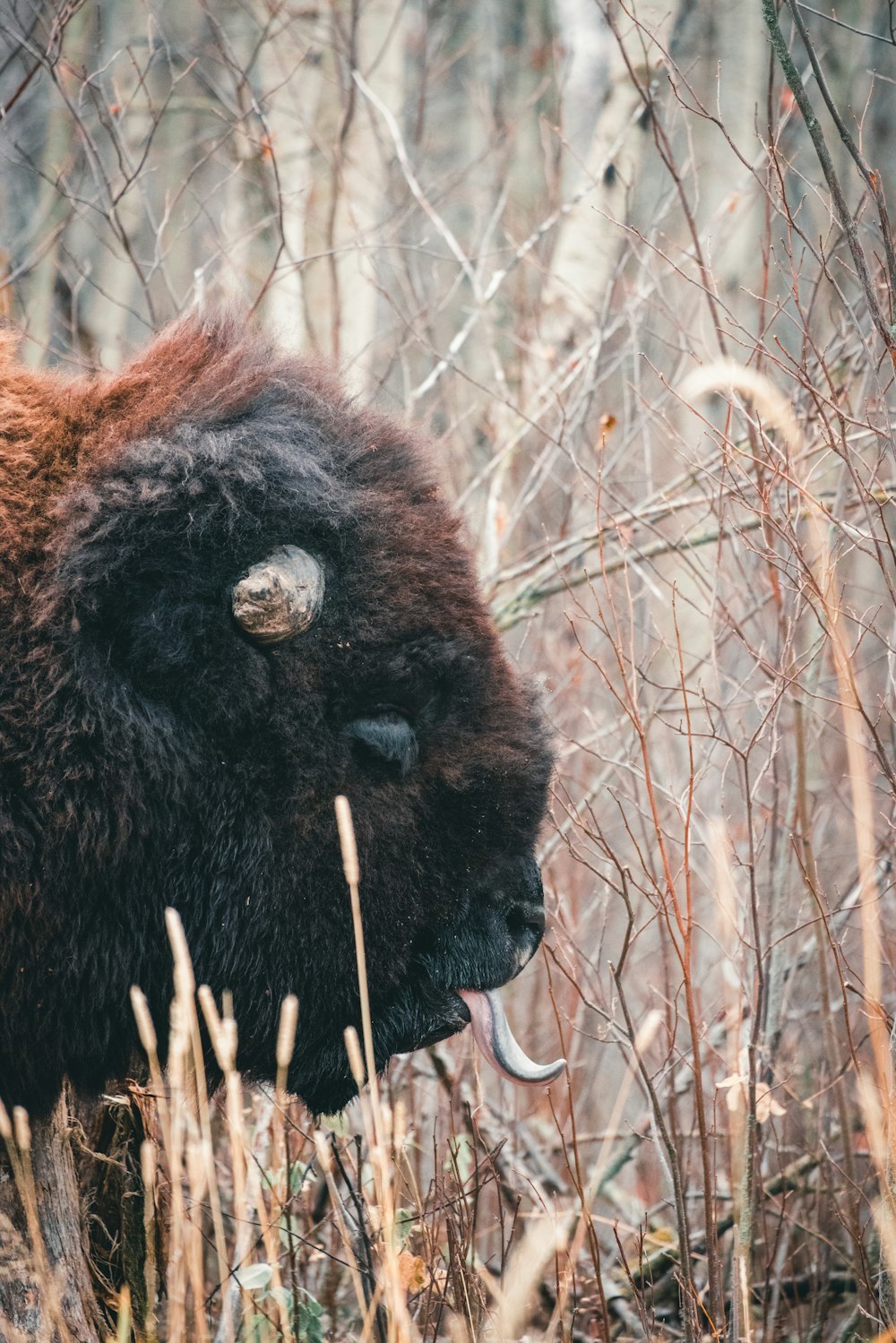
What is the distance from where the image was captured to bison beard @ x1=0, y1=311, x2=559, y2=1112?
283cm

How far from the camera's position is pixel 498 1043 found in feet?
10.5

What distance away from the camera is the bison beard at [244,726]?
9.28 feet

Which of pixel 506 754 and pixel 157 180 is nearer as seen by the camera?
pixel 506 754

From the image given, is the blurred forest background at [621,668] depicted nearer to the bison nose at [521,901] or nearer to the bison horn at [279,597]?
the bison nose at [521,901]

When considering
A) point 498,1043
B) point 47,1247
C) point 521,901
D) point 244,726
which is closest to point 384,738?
point 244,726

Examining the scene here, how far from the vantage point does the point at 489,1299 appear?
4188 millimetres

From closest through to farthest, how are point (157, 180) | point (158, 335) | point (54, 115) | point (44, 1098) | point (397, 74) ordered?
point (44, 1098) < point (158, 335) < point (397, 74) < point (54, 115) < point (157, 180)

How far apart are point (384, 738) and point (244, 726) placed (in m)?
0.33

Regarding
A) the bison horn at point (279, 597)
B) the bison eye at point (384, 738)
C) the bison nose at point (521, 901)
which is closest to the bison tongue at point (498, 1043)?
the bison nose at point (521, 901)

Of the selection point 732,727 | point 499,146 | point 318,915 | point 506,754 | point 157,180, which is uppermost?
point 157,180

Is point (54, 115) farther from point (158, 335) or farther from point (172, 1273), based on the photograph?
point (172, 1273)

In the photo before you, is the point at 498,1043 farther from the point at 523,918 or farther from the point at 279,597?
the point at 279,597

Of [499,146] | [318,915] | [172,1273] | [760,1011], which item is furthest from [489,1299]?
[499,146]

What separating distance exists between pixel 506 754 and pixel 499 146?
661 cm
